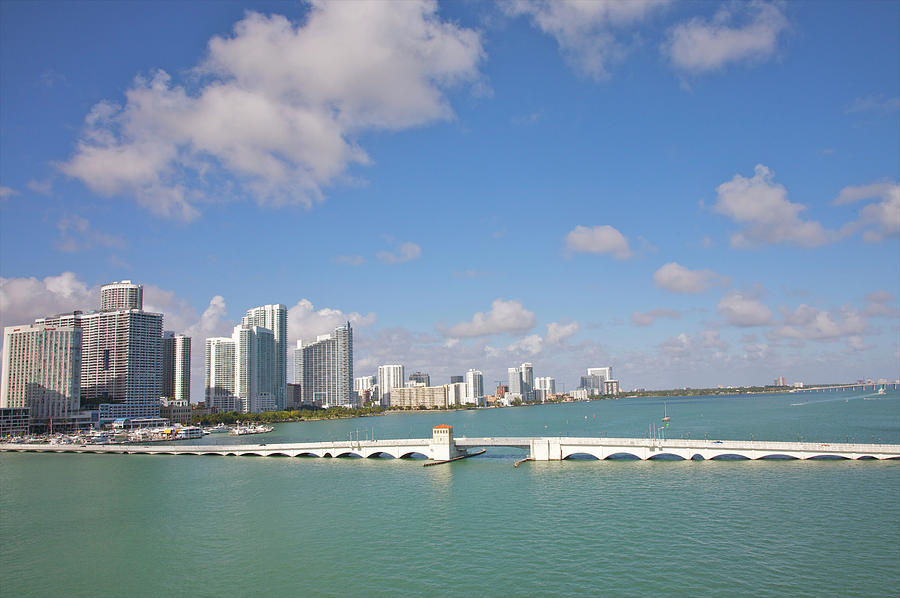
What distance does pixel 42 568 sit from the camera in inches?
1615

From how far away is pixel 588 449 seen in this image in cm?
7962

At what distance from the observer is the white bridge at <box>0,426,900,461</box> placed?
7200 cm

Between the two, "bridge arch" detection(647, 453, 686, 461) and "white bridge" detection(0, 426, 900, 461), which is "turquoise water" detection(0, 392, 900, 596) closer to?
"white bridge" detection(0, 426, 900, 461)

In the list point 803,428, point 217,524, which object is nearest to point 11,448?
point 217,524

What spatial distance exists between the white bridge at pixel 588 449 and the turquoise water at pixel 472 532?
2.25m

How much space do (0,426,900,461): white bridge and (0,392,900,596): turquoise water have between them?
2.25 metres

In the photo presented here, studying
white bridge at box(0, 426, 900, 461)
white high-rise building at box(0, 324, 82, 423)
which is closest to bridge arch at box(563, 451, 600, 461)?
white bridge at box(0, 426, 900, 461)

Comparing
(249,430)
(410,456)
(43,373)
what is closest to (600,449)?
(410,456)

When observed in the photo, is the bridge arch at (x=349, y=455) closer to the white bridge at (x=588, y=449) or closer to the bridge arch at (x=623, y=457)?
the white bridge at (x=588, y=449)

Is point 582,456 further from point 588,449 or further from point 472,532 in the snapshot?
Answer: point 472,532

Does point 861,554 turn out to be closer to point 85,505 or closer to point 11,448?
point 85,505

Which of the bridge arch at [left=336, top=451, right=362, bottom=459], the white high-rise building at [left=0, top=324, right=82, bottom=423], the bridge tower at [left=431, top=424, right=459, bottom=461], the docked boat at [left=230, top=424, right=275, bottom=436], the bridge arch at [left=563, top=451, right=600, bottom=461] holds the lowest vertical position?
the docked boat at [left=230, top=424, right=275, bottom=436]

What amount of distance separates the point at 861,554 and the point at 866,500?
54.7 ft

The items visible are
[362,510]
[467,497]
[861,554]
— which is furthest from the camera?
[467,497]
